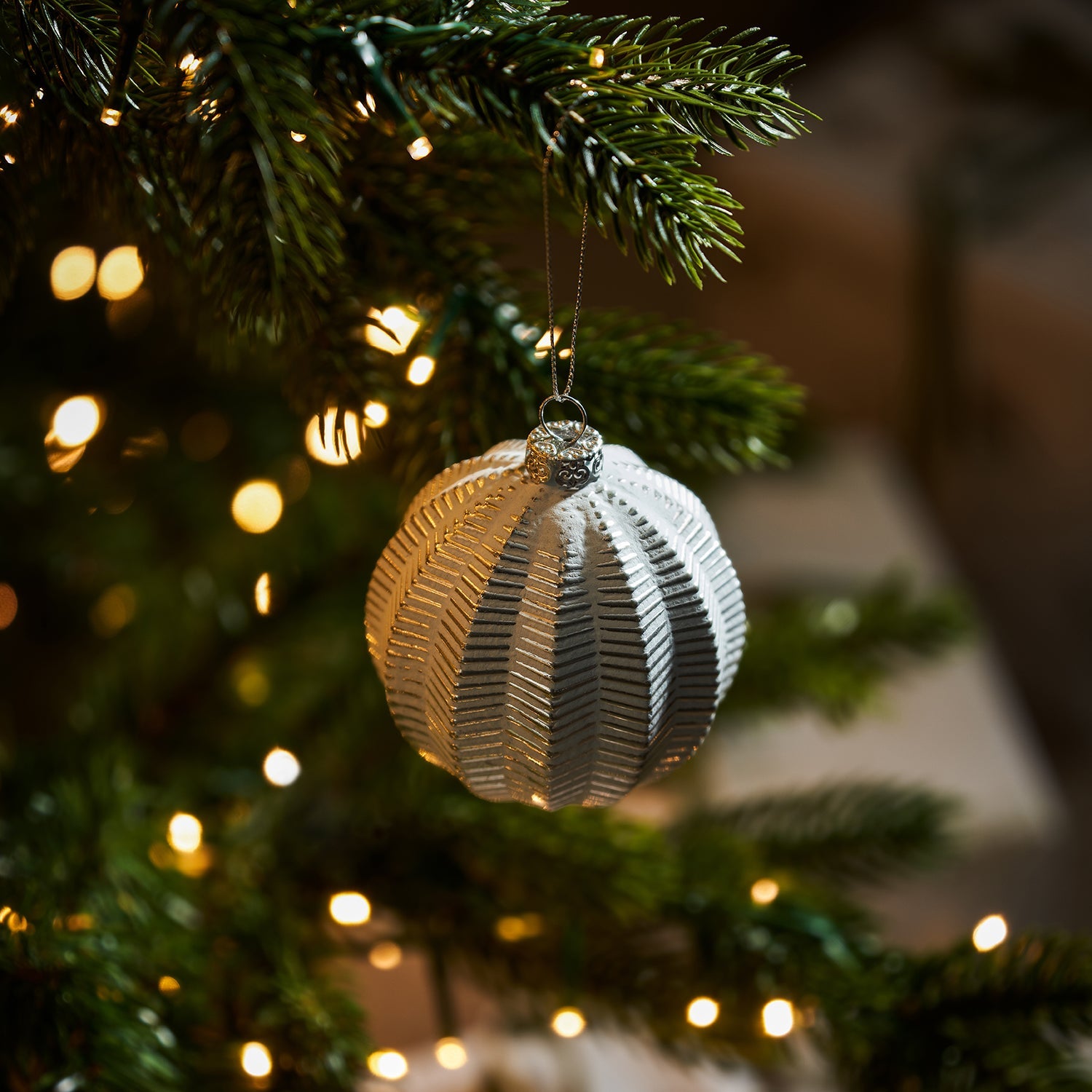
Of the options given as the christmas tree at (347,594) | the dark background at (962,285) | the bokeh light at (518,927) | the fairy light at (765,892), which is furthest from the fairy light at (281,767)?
the dark background at (962,285)

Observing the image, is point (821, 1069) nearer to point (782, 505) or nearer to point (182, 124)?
point (782, 505)

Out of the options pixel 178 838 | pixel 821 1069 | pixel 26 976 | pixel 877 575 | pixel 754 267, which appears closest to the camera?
pixel 26 976

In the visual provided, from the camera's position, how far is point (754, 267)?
1.43 meters

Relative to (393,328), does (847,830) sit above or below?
below

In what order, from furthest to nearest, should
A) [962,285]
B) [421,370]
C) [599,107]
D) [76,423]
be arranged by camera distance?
[962,285] → [76,423] → [421,370] → [599,107]

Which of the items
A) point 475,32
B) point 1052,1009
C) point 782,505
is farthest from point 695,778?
point 475,32

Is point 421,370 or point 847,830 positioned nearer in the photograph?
point 421,370

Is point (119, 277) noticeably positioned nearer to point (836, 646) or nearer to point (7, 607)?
point (7, 607)

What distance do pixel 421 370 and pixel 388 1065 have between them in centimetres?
31

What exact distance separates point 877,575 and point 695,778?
1.08ft

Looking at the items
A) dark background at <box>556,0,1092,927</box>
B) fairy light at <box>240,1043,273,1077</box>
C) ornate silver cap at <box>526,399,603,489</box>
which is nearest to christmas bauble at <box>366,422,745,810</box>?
ornate silver cap at <box>526,399,603,489</box>

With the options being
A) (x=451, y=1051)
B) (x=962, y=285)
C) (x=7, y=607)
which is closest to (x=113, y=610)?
(x=7, y=607)

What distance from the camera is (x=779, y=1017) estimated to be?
18.1 inches

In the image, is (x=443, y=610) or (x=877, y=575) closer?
(x=443, y=610)
